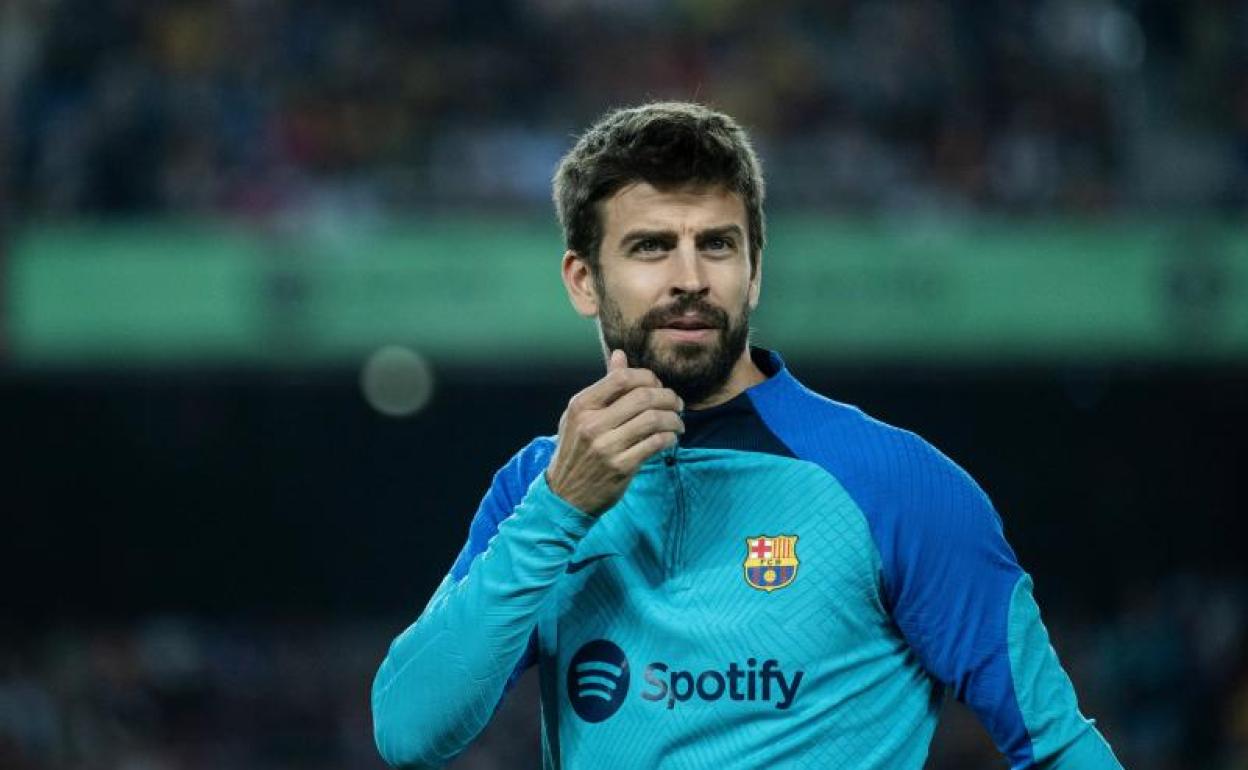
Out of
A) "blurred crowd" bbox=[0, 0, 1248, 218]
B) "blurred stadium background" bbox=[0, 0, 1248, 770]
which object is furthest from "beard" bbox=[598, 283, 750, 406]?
"blurred crowd" bbox=[0, 0, 1248, 218]

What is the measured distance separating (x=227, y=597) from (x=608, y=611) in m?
10.4

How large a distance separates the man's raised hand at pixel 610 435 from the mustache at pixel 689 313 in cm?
11

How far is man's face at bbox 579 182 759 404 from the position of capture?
2.42 metres

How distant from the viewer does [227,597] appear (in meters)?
12.6

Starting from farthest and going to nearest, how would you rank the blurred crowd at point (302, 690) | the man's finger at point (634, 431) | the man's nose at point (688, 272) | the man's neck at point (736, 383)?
the blurred crowd at point (302, 690), the man's neck at point (736, 383), the man's nose at point (688, 272), the man's finger at point (634, 431)

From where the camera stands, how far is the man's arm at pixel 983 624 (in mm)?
2336

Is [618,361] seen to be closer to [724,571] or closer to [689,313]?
[689,313]

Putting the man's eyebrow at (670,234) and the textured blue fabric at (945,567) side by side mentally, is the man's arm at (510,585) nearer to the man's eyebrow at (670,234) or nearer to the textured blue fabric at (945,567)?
the man's eyebrow at (670,234)

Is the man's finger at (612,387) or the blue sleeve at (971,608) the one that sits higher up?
the man's finger at (612,387)

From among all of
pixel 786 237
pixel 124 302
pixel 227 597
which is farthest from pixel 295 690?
pixel 786 237

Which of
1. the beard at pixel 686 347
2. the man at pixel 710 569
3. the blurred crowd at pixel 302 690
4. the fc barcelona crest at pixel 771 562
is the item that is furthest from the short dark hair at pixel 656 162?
the blurred crowd at pixel 302 690

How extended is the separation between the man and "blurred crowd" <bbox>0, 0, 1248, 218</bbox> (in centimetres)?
799

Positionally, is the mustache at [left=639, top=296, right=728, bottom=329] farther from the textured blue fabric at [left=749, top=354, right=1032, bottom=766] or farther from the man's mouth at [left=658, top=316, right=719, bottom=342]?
the textured blue fabric at [left=749, top=354, right=1032, bottom=766]

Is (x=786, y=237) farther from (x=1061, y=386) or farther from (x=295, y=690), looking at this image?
(x=295, y=690)
